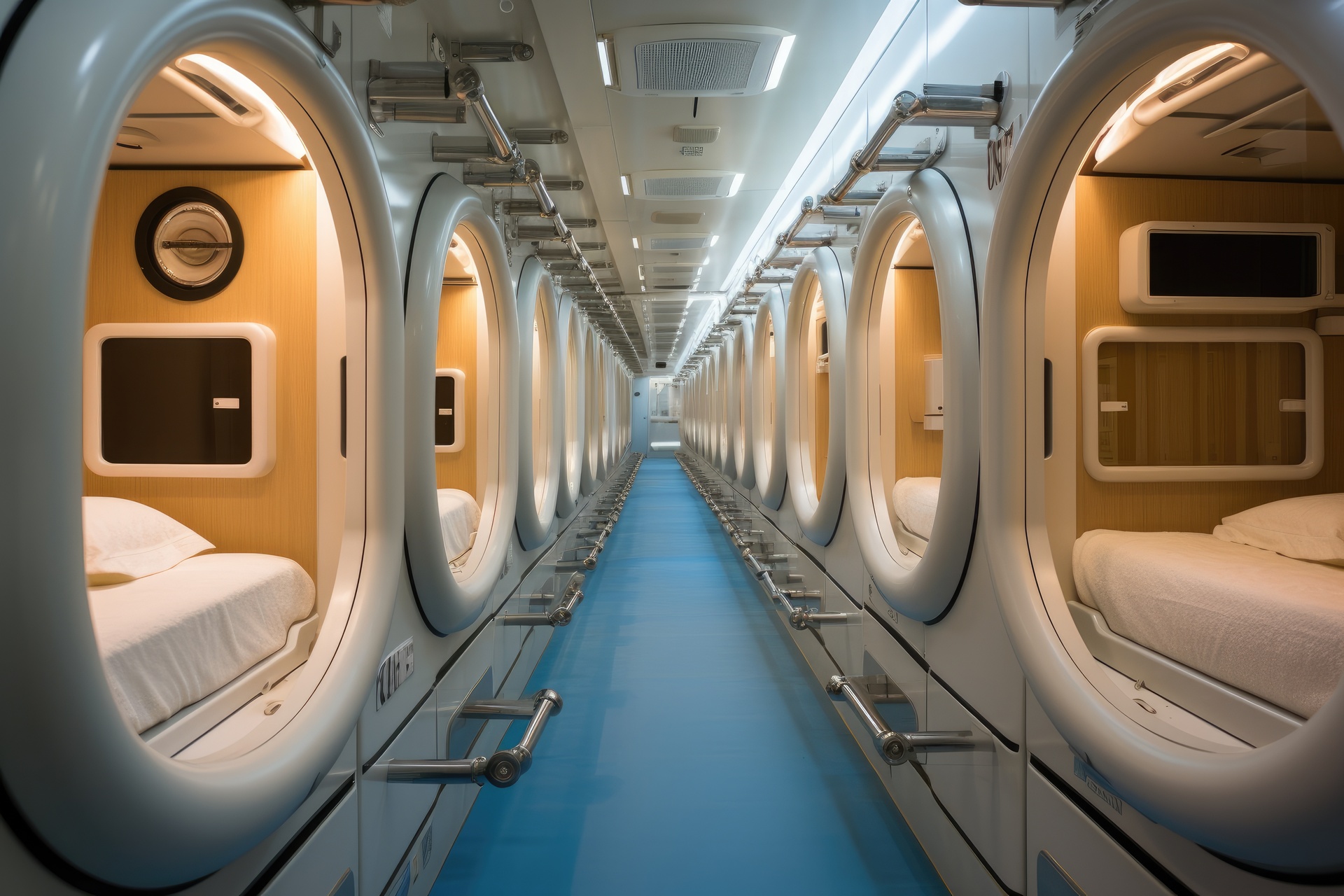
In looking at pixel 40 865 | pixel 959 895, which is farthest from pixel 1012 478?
pixel 40 865

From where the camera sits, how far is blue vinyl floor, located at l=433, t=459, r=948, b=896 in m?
1.53

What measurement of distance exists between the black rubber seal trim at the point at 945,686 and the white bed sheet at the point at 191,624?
1289 millimetres

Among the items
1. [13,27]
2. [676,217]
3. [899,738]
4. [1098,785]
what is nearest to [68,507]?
[13,27]

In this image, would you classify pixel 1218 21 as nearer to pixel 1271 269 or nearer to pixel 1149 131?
pixel 1149 131

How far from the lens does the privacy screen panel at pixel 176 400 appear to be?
4.47ft

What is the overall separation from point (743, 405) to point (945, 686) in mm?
3679

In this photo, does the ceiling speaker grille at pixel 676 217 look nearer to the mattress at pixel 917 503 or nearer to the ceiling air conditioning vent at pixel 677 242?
the ceiling air conditioning vent at pixel 677 242

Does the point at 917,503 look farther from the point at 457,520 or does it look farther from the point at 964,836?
the point at 457,520

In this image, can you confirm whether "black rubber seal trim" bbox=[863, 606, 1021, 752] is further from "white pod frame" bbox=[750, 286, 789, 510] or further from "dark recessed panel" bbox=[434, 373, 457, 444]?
"dark recessed panel" bbox=[434, 373, 457, 444]

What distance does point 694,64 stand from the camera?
2.08m

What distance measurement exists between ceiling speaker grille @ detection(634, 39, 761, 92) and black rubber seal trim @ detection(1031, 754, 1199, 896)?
1923 mm

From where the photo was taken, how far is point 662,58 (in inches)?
80.4

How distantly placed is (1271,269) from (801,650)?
213cm

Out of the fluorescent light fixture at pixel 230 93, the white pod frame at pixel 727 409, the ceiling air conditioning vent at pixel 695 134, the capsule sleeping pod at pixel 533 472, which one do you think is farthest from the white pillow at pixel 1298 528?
the white pod frame at pixel 727 409
